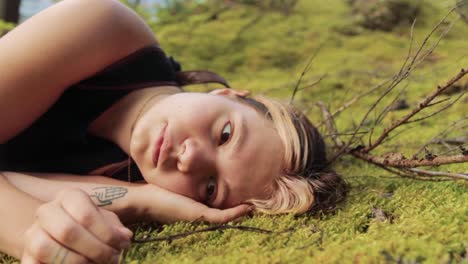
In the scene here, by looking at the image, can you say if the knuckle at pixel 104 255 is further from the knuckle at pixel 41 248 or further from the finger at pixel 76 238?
the knuckle at pixel 41 248

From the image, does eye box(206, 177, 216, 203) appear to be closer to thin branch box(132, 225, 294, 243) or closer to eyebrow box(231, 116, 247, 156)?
eyebrow box(231, 116, 247, 156)

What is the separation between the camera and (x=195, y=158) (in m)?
1.87

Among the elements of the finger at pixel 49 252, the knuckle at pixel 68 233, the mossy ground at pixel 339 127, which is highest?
the knuckle at pixel 68 233

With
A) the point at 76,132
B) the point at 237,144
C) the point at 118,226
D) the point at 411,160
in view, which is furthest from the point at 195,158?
the point at 411,160

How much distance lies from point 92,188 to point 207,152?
1.62 ft

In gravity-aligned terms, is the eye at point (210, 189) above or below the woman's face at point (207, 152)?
below

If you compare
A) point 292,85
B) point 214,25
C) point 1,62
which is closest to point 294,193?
point 1,62

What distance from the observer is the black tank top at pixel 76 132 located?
7.44 feet

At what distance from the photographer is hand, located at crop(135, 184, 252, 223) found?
181cm

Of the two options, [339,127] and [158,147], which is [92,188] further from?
[339,127]

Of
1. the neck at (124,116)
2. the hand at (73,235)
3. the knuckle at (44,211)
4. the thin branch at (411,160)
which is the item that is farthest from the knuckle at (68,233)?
the thin branch at (411,160)

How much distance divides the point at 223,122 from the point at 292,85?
→ 2.85 meters

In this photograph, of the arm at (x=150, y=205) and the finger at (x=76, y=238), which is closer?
the finger at (x=76, y=238)

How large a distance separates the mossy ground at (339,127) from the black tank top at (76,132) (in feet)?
→ 2.42
